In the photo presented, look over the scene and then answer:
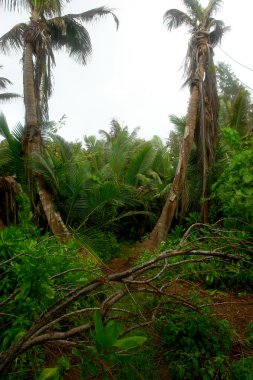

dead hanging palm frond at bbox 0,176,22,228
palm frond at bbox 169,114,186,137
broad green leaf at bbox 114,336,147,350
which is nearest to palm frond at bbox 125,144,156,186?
palm frond at bbox 169,114,186,137

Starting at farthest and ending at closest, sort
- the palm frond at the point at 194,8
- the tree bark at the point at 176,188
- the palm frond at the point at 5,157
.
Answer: the palm frond at the point at 194,8 → the tree bark at the point at 176,188 → the palm frond at the point at 5,157

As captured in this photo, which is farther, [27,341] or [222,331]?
[222,331]

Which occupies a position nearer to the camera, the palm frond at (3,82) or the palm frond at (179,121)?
the palm frond at (179,121)

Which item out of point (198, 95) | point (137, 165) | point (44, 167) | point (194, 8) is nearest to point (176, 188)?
point (137, 165)

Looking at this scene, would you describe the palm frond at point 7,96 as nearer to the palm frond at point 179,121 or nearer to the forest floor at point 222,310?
the palm frond at point 179,121

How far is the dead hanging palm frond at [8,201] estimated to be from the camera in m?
7.03

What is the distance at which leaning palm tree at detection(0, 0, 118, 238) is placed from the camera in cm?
813

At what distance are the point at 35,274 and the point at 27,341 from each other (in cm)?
93

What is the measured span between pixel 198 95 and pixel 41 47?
170 inches

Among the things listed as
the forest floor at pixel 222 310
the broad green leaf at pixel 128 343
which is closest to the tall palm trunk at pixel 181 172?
the forest floor at pixel 222 310

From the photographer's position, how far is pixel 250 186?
18.9ft

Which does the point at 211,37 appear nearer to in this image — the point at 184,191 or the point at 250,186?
the point at 184,191

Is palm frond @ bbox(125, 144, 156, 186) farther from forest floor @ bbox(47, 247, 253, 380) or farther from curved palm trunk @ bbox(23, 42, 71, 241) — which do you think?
forest floor @ bbox(47, 247, 253, 380)

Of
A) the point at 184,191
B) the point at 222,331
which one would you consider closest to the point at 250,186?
the point at 222,331
